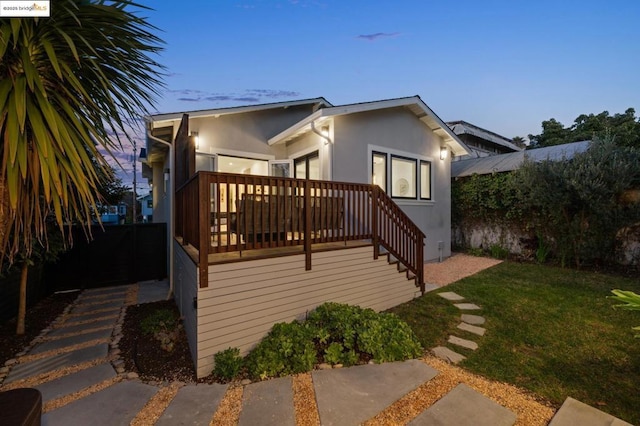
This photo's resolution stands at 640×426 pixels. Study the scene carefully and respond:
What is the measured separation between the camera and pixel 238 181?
11.2 ft

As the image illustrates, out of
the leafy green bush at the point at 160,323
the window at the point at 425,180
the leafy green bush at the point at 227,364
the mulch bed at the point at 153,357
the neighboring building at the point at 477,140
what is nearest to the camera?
the leafy green bush at the point at 227,364

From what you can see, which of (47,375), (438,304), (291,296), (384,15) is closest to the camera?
(47,375)

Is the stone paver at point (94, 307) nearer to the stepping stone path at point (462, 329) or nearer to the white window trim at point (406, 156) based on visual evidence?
the stepping stone path at point (462, 329)

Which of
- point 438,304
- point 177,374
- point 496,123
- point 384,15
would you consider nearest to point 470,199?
point 438,304

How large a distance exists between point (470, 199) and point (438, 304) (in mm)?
6143

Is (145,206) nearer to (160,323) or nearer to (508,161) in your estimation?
(160,323)

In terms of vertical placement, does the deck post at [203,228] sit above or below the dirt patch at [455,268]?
above

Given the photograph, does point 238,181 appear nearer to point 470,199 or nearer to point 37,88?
point 37,88

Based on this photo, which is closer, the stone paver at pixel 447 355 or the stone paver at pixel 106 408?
the stone paver at pixel 106 408

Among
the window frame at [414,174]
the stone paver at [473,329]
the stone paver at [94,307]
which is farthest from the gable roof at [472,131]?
the stone paver at [94,307]

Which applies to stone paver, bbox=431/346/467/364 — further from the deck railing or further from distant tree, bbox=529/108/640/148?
distant tree, bbox=529/108/640/148

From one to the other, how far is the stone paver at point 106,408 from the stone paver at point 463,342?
358 centimetres

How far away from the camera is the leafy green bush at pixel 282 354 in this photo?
300 centimetres

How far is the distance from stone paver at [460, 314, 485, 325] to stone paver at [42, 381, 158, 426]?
4.29 m
